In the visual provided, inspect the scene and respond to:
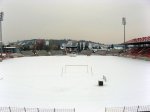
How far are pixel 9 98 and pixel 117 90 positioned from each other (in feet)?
16.7

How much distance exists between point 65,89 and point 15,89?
253 centimetres

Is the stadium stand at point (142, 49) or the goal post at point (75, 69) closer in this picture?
the goal post at point (75, 69)

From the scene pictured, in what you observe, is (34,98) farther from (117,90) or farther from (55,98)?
(117,90)

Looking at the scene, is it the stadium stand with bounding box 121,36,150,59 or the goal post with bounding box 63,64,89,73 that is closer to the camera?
the goal post with bounding box 63,64,89,73

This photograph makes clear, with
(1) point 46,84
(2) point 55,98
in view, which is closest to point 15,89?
(1) point 46,84

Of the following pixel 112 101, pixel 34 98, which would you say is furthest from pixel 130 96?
pixel 34 98

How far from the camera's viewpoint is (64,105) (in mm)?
9555

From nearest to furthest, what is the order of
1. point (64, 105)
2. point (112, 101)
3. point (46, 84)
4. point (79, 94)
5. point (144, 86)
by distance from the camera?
A: point (64, 105) < point (112, 101) < point (79, 94) < point (144, 86) < point (46, 84)

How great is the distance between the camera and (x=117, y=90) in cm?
1261

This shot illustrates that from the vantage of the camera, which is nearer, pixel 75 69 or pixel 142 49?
pixel 75 69

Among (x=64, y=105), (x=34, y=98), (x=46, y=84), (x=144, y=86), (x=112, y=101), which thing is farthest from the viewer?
(x=46, y=84)

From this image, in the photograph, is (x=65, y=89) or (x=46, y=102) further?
(x=65, y=89)

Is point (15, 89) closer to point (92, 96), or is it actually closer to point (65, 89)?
point (65, 89)

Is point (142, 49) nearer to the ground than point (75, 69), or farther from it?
farther from it
